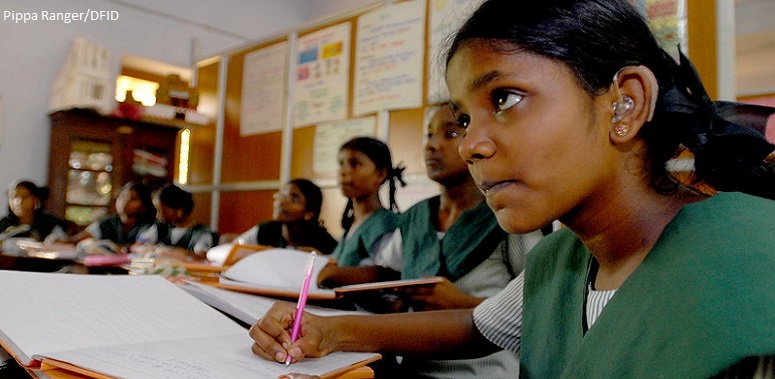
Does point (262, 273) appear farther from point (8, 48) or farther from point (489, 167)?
point (8, 48)

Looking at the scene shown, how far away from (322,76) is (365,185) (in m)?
0.93

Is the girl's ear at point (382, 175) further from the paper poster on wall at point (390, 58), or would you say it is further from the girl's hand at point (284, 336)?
the girl's hand at point (284, 336)

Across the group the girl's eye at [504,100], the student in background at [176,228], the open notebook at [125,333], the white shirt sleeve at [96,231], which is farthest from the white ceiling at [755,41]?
the white shirt sleeve at [96,231]

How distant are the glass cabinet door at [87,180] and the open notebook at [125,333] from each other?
3.58m

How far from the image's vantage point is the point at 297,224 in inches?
90.9

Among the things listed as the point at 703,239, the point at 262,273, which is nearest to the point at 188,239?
the point at 262,273

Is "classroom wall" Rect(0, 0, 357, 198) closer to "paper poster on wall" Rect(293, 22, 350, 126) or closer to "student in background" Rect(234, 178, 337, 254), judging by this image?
"paper poster on wall" Rect(293, 22, 350, 126)

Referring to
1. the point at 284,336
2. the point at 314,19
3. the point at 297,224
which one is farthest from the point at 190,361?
the point at 314,19

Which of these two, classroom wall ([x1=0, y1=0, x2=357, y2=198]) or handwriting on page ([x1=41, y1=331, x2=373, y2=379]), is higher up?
classroom wall ([x1=0, y1=0, x2=357, y2=198])

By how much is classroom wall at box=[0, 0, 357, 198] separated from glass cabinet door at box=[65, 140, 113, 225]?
25 cm

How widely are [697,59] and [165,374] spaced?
146cm

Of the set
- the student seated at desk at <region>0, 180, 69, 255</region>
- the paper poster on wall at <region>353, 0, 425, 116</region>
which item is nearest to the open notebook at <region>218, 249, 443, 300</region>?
the paper poster on wall at <region>353, 0, 425, 116</region>

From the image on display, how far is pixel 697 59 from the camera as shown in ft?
4.61

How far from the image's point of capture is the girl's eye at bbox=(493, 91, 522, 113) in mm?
481
